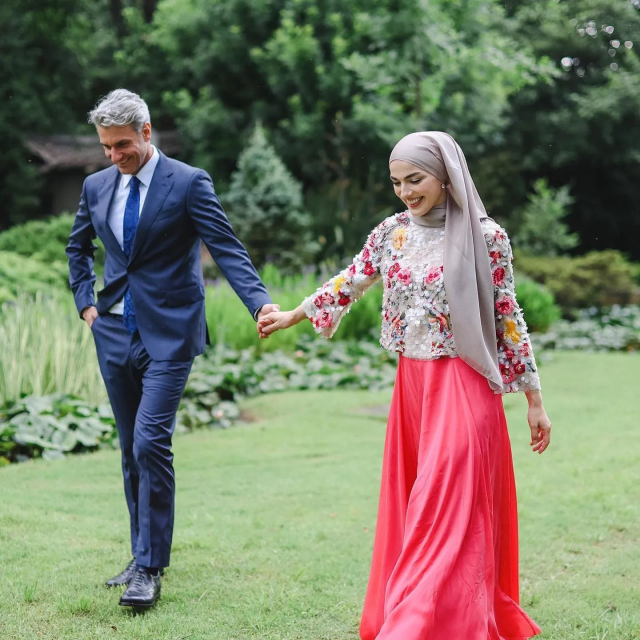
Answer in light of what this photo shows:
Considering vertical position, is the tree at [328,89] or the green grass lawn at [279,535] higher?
the tree at [328,89]

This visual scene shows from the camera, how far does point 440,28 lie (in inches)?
548

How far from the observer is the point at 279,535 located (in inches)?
180

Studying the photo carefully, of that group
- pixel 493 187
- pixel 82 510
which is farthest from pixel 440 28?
pixel 82 510

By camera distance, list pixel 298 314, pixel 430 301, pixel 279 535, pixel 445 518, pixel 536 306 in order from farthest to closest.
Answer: pixel 536 306, pixel 279 535, pixel 298 314, pixel 430 301, pixel 445 518

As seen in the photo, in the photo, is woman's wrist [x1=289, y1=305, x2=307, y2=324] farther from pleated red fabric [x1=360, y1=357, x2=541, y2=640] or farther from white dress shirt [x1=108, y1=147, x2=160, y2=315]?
white dress shirt [x1=108, y1=147, x2=160, y2=315]

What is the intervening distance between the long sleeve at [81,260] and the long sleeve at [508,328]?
74.9 inches

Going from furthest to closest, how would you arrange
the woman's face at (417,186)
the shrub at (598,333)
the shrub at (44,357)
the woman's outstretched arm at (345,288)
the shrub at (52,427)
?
1. the shrub at (598,333)
2. the shrub at (44,357)
3. the shrub at (52,427)
4. the woman's outstretched arm at (345,288)
5. the woman's face at (417,186)

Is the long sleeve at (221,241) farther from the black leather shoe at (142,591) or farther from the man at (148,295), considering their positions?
the black leather shoe at (142,591)

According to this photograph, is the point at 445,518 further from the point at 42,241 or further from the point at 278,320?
the point at 42,241

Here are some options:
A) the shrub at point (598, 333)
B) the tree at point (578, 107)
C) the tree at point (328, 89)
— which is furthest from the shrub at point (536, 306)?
the tree at point (578, 107)

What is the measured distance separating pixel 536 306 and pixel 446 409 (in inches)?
434

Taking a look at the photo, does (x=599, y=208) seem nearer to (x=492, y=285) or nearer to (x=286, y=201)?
(x=286, y=201)

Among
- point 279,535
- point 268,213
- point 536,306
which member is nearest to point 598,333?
point 536,306

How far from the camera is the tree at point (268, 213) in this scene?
14883mm
